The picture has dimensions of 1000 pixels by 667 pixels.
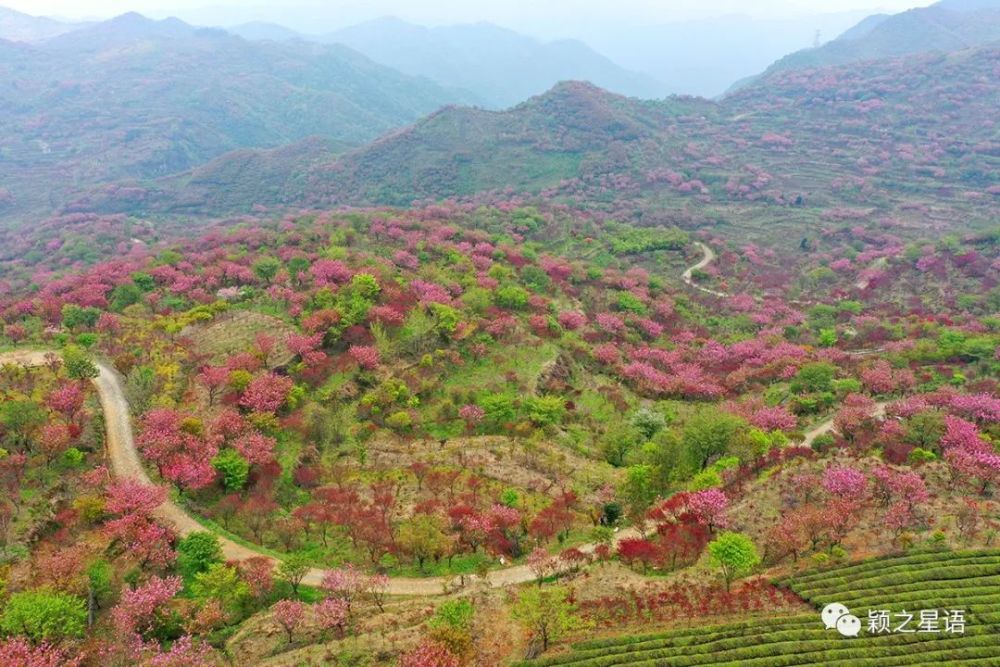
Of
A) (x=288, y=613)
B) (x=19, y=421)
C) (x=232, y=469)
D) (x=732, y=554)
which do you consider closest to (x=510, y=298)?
(x=232, y=469)

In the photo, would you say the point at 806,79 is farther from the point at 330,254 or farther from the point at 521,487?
the point at 521,487

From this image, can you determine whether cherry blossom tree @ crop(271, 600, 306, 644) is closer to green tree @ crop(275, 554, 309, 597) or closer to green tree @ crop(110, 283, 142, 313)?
green tree @ crop(275, 554, 309, 597)

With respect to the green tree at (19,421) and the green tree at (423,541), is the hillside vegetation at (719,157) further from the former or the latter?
the green tree at (19,421)

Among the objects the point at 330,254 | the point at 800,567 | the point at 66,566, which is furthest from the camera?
the point at 330,254

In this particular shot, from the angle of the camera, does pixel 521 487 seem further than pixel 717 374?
No

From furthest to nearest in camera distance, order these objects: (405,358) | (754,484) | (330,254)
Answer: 1. (330,254)
2. (405,358)
3. (754,484)

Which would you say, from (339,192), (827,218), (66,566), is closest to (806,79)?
(827,218)

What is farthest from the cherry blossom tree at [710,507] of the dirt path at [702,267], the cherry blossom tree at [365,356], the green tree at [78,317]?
the dirt path at [702,267]
